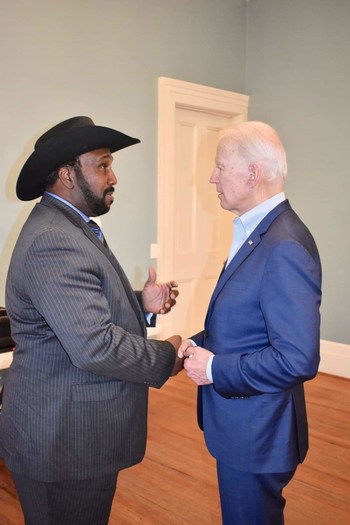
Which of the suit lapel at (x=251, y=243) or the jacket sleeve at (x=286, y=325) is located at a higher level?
the suit lapel at (x=251, y=243)

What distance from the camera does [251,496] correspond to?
1358 mm

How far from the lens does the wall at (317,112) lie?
4062 millimetres

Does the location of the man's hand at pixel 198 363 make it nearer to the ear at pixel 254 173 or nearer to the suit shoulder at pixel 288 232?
the suit shoulder at pixel 288 232

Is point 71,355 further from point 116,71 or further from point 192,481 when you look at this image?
point 116,71

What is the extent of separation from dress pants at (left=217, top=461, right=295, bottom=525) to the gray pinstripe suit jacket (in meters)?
0.28

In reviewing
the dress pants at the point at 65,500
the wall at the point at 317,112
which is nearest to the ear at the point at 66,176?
the dress pants at the point at 65,500

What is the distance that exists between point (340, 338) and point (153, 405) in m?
1.68

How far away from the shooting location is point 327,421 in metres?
3.25

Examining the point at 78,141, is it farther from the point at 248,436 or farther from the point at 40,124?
the point at 40,124

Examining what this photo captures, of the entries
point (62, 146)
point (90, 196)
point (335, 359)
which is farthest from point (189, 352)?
point (335, 359)

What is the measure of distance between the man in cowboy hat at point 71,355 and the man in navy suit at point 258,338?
0.62 feet

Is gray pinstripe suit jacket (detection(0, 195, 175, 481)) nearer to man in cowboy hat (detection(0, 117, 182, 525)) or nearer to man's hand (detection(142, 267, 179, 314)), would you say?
man in cowboy hat (detection(0, 117, 182, 525))

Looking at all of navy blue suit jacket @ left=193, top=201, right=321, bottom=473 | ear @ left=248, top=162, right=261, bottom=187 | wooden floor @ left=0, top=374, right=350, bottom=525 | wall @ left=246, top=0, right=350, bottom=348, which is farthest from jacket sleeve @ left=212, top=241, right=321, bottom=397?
wall @ left=246, top=0, right=350, bottom=348

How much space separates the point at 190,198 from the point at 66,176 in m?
3.10
